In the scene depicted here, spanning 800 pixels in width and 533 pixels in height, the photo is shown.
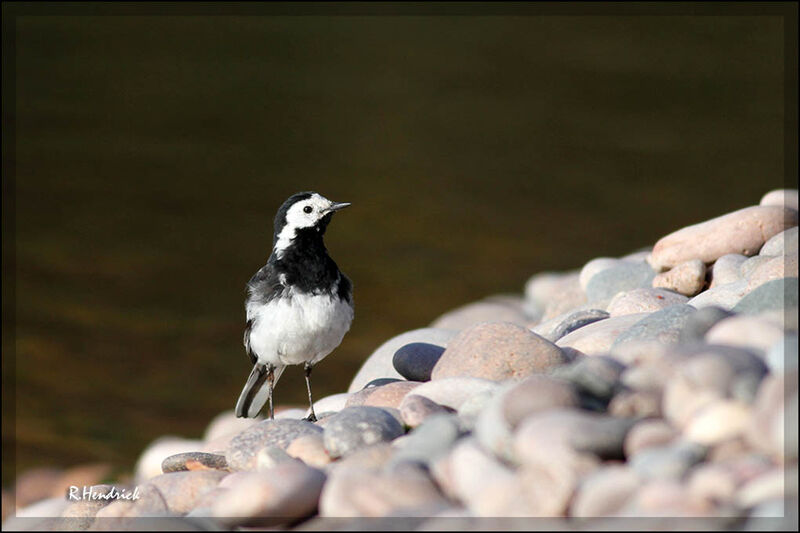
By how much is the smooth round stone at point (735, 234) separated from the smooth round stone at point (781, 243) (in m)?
0.15

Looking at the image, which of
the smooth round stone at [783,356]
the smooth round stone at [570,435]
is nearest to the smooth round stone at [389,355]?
the smooth round stone at [570,435]

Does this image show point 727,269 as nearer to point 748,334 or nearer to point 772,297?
point 772,297

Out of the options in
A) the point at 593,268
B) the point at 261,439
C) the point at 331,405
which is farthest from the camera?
the point at 593,268

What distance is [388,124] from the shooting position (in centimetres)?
1927

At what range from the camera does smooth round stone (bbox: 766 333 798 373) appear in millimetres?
3441

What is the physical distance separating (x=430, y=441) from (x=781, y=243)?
2.90 m

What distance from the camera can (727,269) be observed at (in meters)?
6.06

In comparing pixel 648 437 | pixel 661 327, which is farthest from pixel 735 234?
pixel 648 437

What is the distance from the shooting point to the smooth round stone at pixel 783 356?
3441 mm

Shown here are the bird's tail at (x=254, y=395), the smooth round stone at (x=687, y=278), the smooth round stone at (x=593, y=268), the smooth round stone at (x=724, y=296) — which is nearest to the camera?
the smooth round stone at (x=724, y=296)

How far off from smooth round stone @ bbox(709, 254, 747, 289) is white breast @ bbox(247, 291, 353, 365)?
82.5 inches

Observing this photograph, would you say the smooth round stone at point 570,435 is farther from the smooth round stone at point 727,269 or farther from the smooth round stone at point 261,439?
the smooth round stone at point 727,269

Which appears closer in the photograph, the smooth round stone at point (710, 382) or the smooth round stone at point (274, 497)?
the smooth round stone at point (710, 382)

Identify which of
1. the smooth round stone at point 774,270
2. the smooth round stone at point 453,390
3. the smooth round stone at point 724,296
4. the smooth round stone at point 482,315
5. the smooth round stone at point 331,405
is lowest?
the smooth round stone at point 331,405
